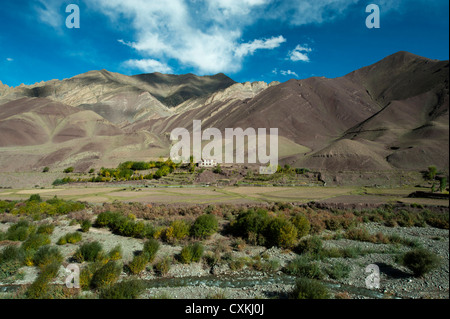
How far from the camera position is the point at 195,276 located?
11273 mm

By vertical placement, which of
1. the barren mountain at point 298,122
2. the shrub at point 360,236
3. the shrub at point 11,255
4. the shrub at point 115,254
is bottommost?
the shrub at point 115,254

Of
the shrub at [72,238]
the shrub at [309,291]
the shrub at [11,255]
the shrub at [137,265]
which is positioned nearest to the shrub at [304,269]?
the shrub at [309,291]

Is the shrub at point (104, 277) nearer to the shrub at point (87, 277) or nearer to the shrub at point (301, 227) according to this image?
the shrub at point (87, 277)

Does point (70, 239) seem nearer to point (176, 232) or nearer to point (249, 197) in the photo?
point (176, 232)

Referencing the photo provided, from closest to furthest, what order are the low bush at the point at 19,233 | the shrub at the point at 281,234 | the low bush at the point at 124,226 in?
the shrub at the point at 281,234
the low bush at the point at 19,233
the low bush at the point at 124,226

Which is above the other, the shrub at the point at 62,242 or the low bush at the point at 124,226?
the low bush at the point at 124,226

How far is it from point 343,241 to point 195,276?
8.79 m

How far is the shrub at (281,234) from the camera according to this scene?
14.0 meters

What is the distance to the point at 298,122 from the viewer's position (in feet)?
390

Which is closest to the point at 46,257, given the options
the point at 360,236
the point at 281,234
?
the point at 281,234

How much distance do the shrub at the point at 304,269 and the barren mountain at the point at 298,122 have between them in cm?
4943

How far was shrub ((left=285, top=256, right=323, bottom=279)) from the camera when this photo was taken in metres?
10.5
